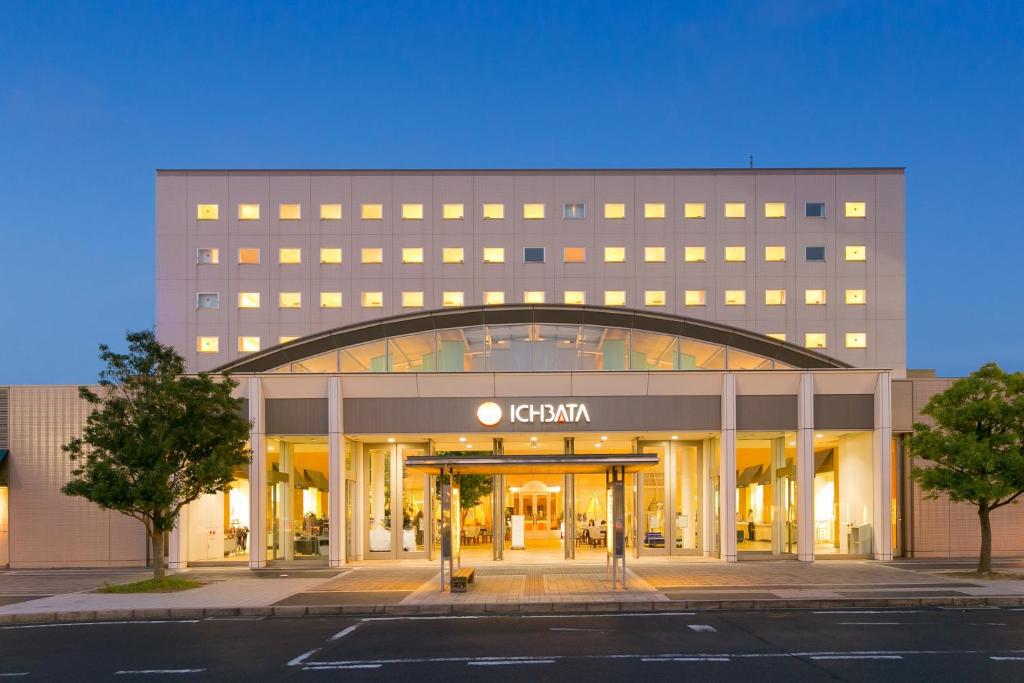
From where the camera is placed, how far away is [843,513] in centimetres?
2986

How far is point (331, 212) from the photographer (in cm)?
6094

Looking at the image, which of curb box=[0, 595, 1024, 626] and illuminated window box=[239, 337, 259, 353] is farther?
illuminated window box=[239, 337, 259, 353]

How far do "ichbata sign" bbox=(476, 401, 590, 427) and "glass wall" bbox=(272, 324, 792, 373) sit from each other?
4.70 ft

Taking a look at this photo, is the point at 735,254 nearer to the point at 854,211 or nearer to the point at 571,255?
the point at 854,211

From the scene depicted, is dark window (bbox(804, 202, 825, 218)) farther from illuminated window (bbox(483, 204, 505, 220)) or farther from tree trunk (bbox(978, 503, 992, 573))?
tree trunk (bbox(978, 503, 992, 573))

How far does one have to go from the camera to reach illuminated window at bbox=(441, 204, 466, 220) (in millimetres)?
61156

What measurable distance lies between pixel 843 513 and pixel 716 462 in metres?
4.37

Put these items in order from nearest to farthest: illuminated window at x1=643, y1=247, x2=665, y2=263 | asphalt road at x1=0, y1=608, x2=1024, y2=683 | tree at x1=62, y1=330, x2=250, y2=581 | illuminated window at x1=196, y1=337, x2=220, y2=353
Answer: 1. asphalt road at x1=0, y1=608, x2=1024, y2=683
2. tree at x1=62, y1=330, x2=250, y2=581
3. illuminated window at x1=196, y1=337, x2=220, y2=353
4. illuminated window at x1=643, y1=247, x2=665, y2=263

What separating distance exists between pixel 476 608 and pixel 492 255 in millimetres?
43712

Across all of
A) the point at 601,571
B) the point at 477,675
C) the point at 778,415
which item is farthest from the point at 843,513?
the point at 477,675

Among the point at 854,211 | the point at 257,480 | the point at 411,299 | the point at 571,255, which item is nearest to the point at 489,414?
the point at 257,480

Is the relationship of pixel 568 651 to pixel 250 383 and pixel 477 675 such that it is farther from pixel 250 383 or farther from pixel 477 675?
pixel 250 383

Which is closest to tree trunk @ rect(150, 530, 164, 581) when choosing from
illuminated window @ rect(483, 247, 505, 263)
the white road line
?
the white road line

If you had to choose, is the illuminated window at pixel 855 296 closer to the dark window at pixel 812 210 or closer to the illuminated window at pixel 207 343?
the dark window at pixel 812 210
